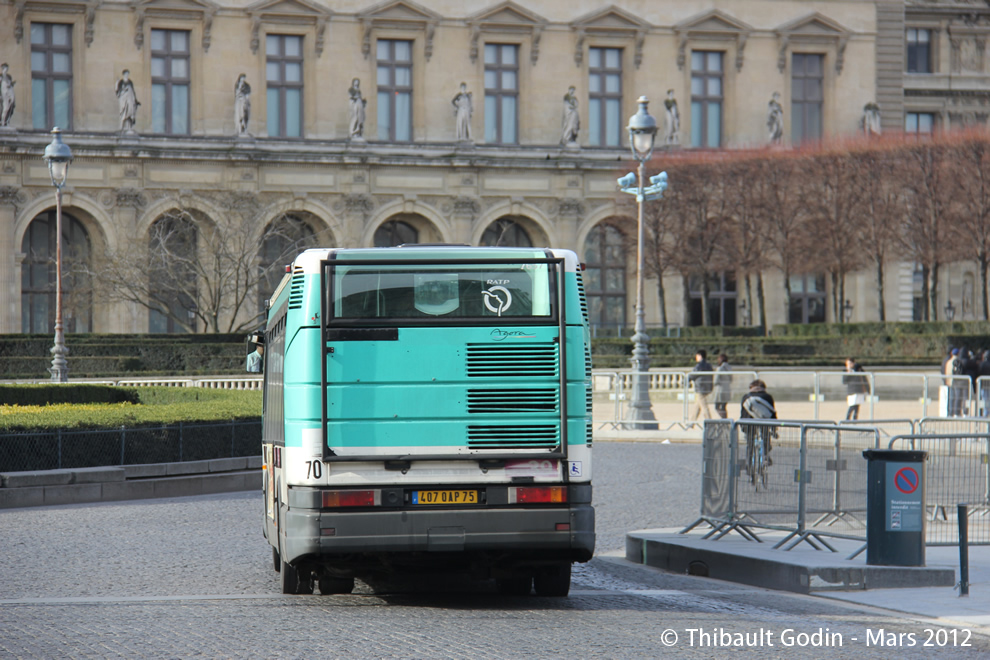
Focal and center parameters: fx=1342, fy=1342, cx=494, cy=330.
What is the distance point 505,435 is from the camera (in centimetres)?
977

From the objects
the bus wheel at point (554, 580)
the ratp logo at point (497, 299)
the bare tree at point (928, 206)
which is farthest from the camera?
the bare tree at point (928, 206)

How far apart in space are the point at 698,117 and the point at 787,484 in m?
47.8

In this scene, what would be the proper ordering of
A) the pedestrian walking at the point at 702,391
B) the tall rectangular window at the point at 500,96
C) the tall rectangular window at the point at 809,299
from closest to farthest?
the pedestrian walking at the point at 702,391, the tall rectangular window at the point at 500,96, the tall rectangular window at the point at 809,299

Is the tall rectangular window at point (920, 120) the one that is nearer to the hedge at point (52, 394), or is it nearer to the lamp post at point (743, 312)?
the lamp post at point (743, 312)

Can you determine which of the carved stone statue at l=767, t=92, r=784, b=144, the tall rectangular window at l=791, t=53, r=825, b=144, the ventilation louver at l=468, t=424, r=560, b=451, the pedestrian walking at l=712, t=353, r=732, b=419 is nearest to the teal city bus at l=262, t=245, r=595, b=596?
the ventilation louver at l=468, t=424, r=560, b=451

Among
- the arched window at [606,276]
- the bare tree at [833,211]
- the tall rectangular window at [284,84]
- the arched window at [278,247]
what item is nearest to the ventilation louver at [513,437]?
the arched window at [278,247]

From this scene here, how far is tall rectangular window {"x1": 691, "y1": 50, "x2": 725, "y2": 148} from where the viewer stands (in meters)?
58.5

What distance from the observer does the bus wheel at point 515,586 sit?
1056 centimetres

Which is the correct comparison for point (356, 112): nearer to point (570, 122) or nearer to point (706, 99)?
point (570, 122)

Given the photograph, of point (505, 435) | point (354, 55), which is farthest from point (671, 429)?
point (354, 55)

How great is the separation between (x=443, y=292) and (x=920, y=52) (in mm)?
66744

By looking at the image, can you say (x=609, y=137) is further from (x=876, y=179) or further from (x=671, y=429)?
(x=671, y=429)

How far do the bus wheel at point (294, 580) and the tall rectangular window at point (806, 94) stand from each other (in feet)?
173

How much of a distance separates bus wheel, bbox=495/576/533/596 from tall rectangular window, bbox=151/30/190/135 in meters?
45.0
